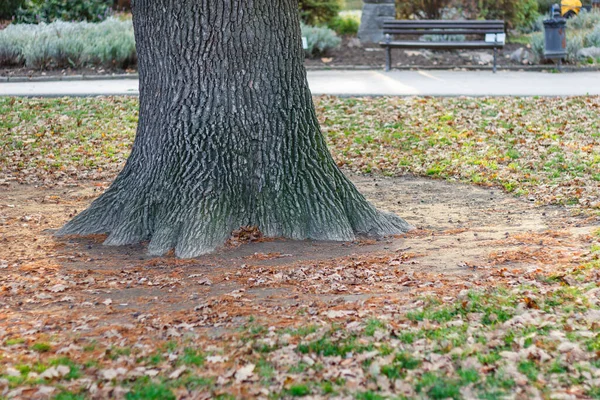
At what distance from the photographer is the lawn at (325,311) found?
13.6 feet

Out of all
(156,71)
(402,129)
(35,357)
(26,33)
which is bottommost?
(35,357)

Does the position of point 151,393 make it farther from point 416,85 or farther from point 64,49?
point 64,49

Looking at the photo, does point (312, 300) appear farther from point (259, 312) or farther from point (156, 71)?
point (156, 71)

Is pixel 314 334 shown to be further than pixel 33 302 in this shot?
No

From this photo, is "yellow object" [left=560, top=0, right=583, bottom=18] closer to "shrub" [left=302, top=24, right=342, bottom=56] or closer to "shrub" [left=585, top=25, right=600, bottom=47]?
"shrub" [left=585, top=25, right=600, bottom=47]

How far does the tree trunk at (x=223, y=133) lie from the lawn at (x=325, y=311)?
298mm

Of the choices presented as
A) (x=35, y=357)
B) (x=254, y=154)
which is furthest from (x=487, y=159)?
(x=35, y=357)

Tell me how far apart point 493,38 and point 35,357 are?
13.3 m

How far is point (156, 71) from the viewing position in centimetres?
665

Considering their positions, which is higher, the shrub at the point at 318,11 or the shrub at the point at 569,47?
the shrub at the point at 318,11

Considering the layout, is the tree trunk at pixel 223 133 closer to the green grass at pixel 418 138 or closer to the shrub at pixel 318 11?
the green grass at pixel 418 138

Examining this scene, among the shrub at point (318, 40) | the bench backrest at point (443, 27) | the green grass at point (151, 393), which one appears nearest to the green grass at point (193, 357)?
the green grass at point (151, 393)

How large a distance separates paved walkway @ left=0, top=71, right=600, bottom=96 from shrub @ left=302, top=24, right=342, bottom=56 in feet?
7.48

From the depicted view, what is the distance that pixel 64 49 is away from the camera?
15945 mm
